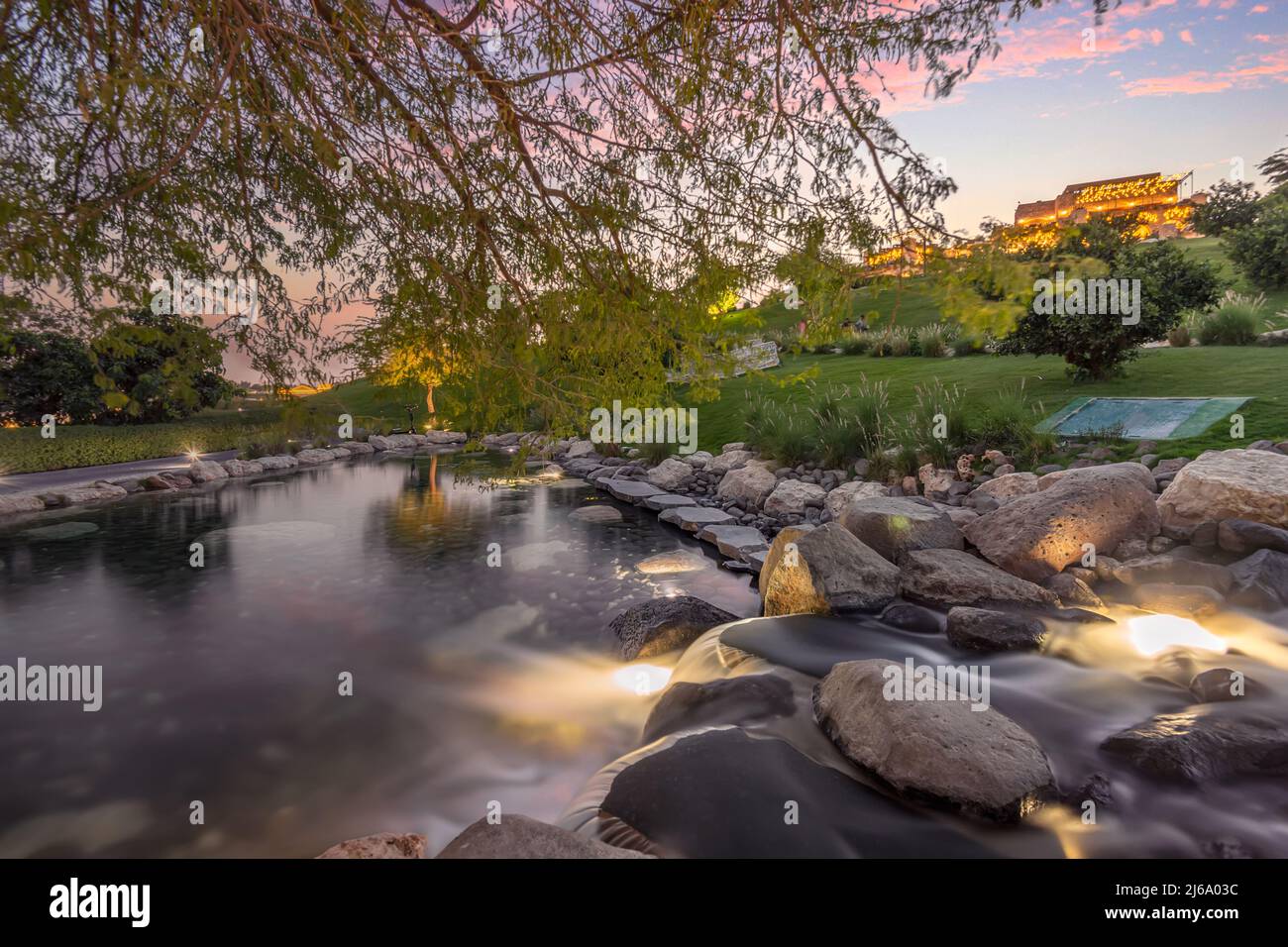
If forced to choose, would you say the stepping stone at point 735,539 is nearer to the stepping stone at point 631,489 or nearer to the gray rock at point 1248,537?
the stepping stone at point 631,489

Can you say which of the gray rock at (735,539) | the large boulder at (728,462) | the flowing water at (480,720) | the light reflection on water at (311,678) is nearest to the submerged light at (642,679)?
the flowing water at (480,720)

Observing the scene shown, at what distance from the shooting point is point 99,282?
11.6ft

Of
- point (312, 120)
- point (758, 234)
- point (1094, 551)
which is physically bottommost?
point (1094, 551)

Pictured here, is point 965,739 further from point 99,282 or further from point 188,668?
point 188,668

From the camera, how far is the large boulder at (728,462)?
13781 mm

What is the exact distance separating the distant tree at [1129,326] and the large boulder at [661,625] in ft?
30.6

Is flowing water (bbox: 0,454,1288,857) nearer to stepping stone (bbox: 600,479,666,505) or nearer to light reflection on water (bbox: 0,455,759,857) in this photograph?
light reflection on water (bbox: 0,455,759,857)

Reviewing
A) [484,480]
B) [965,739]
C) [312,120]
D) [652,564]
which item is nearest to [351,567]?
[652,564]

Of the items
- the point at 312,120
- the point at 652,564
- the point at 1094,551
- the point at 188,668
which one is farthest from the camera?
the point at 652,564

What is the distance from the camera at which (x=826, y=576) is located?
6719 mm

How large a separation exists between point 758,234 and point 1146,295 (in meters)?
10.7

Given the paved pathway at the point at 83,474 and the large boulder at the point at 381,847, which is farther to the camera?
the paved pathway at the point at 83,474

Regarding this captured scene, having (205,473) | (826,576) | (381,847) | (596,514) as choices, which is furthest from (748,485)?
(205,473)

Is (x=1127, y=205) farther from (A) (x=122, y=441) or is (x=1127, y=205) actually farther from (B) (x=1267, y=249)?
(A) (x=122, y=441)
